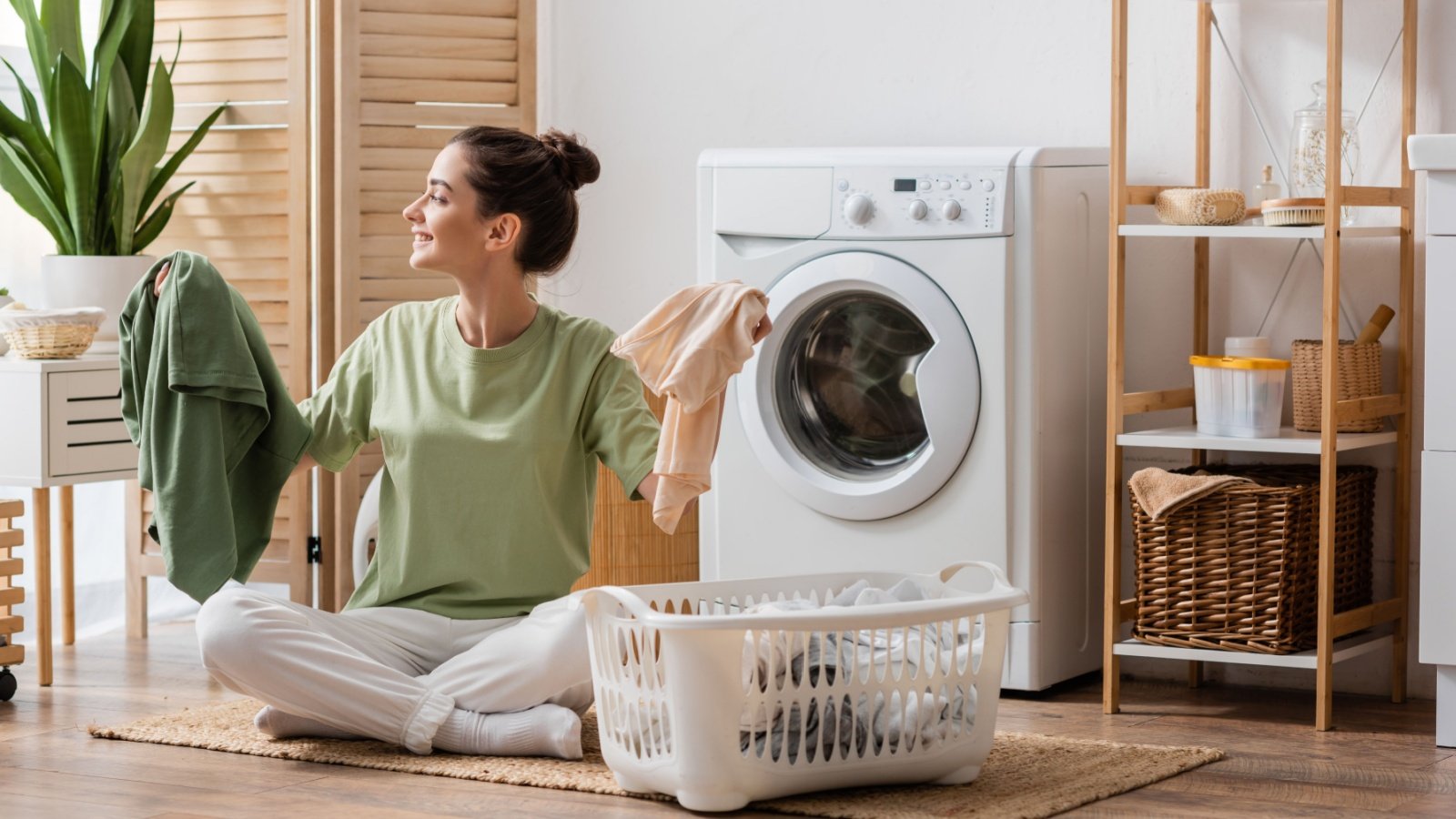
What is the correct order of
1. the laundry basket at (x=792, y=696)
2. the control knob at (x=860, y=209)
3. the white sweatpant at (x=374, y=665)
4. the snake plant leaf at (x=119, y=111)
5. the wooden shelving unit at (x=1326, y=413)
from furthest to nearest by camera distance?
the snake plant leaf at (x=119, y=111) < the control knob at (x=860, y=209) < the wooden shelving unit at (x=1326, y=413) < the white sweatpant at (x=374, y=665) < the laundry basket at (x=792, y=696)

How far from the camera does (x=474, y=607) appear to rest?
2.50m

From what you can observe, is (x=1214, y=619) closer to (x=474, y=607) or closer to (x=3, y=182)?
(x=474, y=607)

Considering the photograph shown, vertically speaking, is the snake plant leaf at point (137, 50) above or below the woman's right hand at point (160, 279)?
above

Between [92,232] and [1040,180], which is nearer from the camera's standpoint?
[1040,180]

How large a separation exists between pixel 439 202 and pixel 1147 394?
123cm

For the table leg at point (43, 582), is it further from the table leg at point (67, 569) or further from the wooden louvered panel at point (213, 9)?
the wooden louvered panel at point (213, 9)

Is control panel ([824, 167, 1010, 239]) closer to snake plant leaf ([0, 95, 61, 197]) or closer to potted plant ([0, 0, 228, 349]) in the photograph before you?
potted plant ([0, 0, 228, 349])

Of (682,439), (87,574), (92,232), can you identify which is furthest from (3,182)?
(682,439)

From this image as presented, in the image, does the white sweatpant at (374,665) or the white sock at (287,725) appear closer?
the white sweatpant at (374,665)

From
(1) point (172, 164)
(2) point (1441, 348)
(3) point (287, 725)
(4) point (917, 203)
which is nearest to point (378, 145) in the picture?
(1) point (172, 164)

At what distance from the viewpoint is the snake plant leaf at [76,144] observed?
325 cm

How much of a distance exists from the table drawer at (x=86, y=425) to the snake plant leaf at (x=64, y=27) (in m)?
0.64

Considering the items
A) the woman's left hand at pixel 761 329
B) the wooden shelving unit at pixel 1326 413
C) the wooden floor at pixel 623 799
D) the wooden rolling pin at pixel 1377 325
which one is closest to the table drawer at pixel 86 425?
the wooden floor at pixel 623 799

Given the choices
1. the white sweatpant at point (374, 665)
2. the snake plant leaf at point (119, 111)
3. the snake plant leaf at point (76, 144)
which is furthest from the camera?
the snake plant leaf at point (119, 111)
